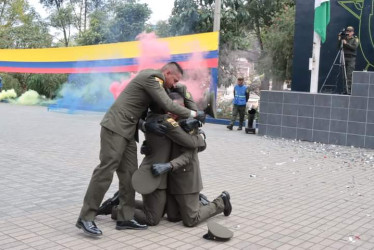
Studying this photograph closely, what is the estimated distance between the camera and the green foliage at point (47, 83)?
24.4 metres

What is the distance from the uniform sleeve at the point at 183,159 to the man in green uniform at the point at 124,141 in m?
0.40

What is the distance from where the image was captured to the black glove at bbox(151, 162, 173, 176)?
15.1 feet

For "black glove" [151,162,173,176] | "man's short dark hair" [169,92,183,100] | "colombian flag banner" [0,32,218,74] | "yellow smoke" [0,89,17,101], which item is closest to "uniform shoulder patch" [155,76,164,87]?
"man's short dark hair" [169,92,183,100]

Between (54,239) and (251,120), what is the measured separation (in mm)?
9959

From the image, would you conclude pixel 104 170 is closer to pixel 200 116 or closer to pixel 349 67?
pixel 200 116

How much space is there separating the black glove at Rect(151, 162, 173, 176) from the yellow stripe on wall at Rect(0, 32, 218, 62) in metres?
10.5

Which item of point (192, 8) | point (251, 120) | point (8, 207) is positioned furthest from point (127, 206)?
point (192, 8)

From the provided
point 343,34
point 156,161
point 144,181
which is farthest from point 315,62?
A: point 144,181

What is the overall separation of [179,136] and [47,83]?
21255 mm

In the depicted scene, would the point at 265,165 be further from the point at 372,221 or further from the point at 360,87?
the point at 360,87

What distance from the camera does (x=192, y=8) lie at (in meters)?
18.6

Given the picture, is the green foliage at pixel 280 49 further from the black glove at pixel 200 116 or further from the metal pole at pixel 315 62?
the black glove at pixel 200 116

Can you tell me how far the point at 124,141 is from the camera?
14.9 feet

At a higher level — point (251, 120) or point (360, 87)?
point (360, 87)
